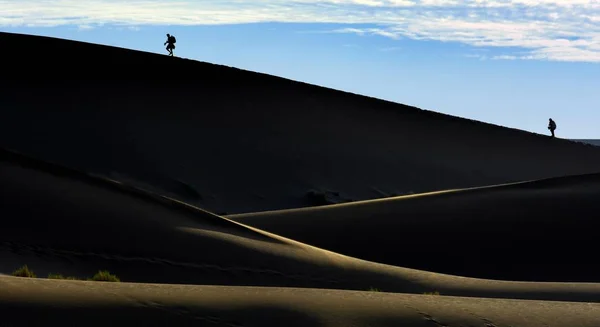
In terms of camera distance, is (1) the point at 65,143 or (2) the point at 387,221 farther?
(1) the point at 65,143

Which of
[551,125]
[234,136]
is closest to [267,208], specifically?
[234,136]

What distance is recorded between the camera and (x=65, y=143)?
52969mm

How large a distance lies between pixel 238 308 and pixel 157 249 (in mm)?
8068

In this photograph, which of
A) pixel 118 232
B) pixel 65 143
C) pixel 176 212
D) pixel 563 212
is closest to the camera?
pixel 118 232

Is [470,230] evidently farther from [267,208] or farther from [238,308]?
[267,208]

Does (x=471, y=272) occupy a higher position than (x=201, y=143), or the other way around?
(x=201, y=143)

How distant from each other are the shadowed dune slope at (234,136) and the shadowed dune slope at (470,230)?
14.9m

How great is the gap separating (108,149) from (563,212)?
27.8 meters

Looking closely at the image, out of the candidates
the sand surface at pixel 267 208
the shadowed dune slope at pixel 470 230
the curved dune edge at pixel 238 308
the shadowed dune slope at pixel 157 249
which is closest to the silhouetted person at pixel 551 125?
the sand surface at pixel 267 208

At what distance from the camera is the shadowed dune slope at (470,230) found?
26344 millimetres

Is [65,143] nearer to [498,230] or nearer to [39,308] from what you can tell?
[498,230]

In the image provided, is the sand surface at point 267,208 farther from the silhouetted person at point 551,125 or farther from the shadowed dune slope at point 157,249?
the silhouetted person at point 551,125

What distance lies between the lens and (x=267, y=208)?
47562 mm

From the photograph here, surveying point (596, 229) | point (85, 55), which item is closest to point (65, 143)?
point (85, 55)
